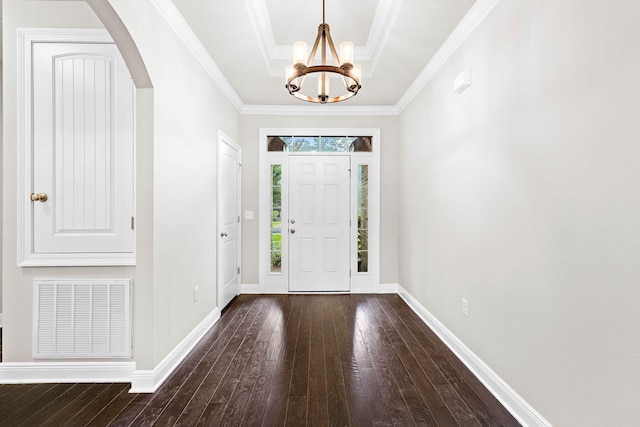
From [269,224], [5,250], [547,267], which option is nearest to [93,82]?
[5,250]

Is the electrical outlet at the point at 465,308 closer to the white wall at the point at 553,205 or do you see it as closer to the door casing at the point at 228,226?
the white wall at the point at 553,205

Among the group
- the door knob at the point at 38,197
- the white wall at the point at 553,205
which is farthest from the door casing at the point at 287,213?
the door knob at the point at 38,197

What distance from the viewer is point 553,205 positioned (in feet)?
4.97

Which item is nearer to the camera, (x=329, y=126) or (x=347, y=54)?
(x=347, y=54)

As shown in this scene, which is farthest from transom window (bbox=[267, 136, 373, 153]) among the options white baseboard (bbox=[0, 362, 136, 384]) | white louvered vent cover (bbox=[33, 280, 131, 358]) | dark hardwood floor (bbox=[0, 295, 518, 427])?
white baseboard (bbox=[0, 362, 136, 384])

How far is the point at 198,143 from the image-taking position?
9.32 ft

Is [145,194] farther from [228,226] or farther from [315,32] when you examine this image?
[315,32]

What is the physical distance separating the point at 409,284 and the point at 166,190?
297 centimetres

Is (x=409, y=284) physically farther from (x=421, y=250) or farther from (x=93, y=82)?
(x=93, y=82)

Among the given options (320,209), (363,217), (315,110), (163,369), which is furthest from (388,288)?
(163,369)

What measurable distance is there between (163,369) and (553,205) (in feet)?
8.58

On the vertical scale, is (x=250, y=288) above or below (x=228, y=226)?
below

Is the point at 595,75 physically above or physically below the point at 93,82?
below

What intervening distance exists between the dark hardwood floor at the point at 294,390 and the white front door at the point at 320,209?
1.36 metres
